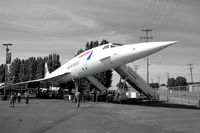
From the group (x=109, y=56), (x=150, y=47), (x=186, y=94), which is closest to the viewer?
(x=150, y=47)

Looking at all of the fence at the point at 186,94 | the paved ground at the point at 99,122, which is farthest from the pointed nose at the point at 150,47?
the fence at the point at 186,94

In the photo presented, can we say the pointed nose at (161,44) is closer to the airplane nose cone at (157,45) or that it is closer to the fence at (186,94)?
the airplane nose cone at (157,45)

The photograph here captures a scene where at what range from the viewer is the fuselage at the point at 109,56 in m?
15.6

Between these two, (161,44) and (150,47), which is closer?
(161,44)

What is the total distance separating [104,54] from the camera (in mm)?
18922

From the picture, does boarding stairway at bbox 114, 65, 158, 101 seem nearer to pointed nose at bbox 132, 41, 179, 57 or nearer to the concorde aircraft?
the concorde aircraft

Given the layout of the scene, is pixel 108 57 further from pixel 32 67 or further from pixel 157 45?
pixel 32 67

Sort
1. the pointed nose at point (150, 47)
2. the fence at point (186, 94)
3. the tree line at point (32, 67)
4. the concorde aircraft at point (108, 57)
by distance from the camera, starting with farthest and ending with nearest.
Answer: the tree line at point (32, 67) → the fence at point (186, 94) → the concorde aircraft at point (108, 57) → the pointed nose at point (150, 47)

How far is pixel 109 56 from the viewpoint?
18.4 meters

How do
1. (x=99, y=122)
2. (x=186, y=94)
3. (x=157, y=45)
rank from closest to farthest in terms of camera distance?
(x=99, y=122) < (x=157, y=45) < (x=186, y=94)

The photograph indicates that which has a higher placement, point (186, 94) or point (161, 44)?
point (161, 44)

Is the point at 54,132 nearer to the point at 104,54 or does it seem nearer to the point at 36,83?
the point at 104,54

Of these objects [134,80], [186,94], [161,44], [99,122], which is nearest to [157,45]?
[161,44]

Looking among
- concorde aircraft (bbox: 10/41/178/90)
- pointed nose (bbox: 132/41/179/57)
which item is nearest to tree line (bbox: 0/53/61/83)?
concorde aircraft (bbox: 10/41/178/90)
